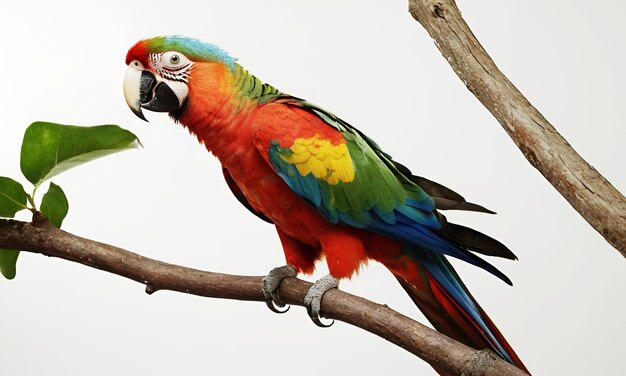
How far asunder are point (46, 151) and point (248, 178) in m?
0.41

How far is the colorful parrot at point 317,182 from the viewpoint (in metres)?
1.47

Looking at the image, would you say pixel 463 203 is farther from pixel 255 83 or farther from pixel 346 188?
pixel 255 83

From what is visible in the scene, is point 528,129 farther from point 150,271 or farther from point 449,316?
point 150,271

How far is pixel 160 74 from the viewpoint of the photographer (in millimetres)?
1475

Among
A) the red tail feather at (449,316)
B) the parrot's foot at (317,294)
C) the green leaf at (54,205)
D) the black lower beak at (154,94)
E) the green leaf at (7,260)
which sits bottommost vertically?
the red tail feather at (449,316)

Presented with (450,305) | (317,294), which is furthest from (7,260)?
(450,305)

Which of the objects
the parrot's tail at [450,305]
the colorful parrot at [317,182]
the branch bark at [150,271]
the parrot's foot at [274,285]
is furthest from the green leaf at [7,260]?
the parrot's tail at [450,305]

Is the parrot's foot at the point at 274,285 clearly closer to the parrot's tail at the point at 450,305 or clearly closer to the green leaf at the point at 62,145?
the parrot's tail at the point at 450,305

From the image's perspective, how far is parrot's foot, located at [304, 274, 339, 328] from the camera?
141 centimetres

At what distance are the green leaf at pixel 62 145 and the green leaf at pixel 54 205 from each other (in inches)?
2.2

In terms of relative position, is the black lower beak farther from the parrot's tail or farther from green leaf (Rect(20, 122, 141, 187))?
the parrot's tail

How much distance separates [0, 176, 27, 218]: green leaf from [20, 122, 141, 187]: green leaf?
0.10 feet

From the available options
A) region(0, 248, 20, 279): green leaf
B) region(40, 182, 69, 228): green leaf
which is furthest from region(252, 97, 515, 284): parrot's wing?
region(0, 248, 20, 279): green leaf

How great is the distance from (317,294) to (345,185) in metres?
0.24
